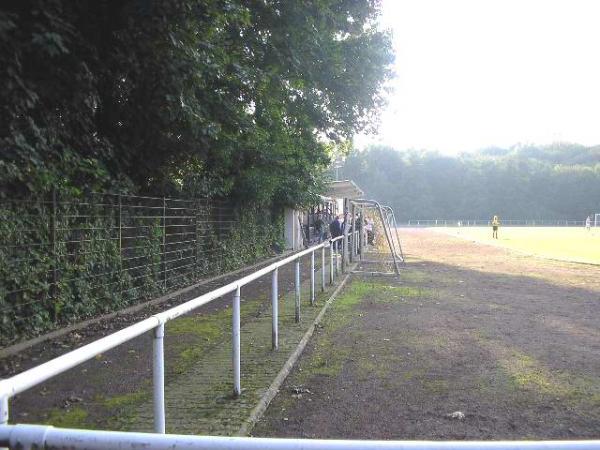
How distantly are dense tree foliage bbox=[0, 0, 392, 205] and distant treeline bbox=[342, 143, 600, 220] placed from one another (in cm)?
8548

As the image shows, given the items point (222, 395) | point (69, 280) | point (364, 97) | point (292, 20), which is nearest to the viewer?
point (222, 395)

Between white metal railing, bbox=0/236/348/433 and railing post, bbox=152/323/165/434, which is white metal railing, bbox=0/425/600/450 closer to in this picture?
white metal railing, bbox=0/236/348/433

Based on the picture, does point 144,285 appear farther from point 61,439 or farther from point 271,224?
point 271,224

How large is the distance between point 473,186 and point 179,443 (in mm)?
104752

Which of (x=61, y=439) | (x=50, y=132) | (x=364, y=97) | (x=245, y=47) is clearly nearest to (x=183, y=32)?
(x=50, y=132)

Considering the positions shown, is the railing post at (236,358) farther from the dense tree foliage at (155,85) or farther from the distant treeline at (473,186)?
the distant treeline at (473,186)

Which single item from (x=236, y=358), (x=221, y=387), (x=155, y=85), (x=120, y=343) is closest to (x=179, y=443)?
(x=120, y=343)

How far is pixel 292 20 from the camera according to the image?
486 inches

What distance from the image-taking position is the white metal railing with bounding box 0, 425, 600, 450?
5.04ft

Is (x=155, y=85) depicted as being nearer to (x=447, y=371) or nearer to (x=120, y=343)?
(x=447, y=371)

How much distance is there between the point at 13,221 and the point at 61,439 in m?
5.90

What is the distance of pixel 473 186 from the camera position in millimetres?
101500

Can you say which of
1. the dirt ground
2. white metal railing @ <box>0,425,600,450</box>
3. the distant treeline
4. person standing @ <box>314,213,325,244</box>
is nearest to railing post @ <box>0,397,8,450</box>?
white metal railing @ <box>0,425,600,450</box>

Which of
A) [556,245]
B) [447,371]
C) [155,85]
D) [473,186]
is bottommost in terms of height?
[556,245]
